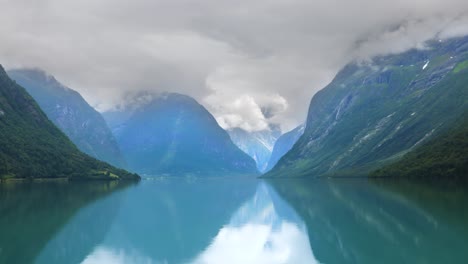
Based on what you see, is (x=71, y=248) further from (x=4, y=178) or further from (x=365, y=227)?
(x=4, y=178)

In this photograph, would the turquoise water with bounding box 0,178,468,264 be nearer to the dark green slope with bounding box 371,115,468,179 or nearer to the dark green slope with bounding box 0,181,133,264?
the dark green slope with bounding box 0,181,133,264

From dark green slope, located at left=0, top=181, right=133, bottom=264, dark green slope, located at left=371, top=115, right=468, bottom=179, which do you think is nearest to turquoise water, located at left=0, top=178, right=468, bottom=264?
dark green slope, located at left=0, top=181, right=133, bottom=264

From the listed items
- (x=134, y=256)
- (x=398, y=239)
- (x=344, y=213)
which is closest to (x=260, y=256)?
(x=134, y=256)

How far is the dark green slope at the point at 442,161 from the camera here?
487 ft

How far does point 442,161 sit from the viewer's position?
162 meters

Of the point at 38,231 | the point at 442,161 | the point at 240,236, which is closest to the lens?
the point at 38,231

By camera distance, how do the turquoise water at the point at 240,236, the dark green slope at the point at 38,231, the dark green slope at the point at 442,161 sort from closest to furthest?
the dark green slope at the point at 38,231 → the turquoise water at the point at 240,236 → the dark green slope at the point at 442,161

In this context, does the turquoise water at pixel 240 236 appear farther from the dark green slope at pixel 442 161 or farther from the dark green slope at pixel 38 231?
the dark green slope at pixel 442 161

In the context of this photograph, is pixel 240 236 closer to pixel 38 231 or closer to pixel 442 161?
pixel 38 231

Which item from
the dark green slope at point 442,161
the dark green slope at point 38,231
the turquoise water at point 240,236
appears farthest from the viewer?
the dark green slope at point 442,161

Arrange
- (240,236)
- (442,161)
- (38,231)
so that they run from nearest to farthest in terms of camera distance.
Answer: (38,231)
(240,236)
(442,161)

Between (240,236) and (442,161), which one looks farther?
(442,161)

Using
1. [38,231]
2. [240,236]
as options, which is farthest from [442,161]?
[38,231]

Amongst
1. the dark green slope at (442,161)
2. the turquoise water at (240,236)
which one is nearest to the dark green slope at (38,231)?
the turquoise water at (240,236)
